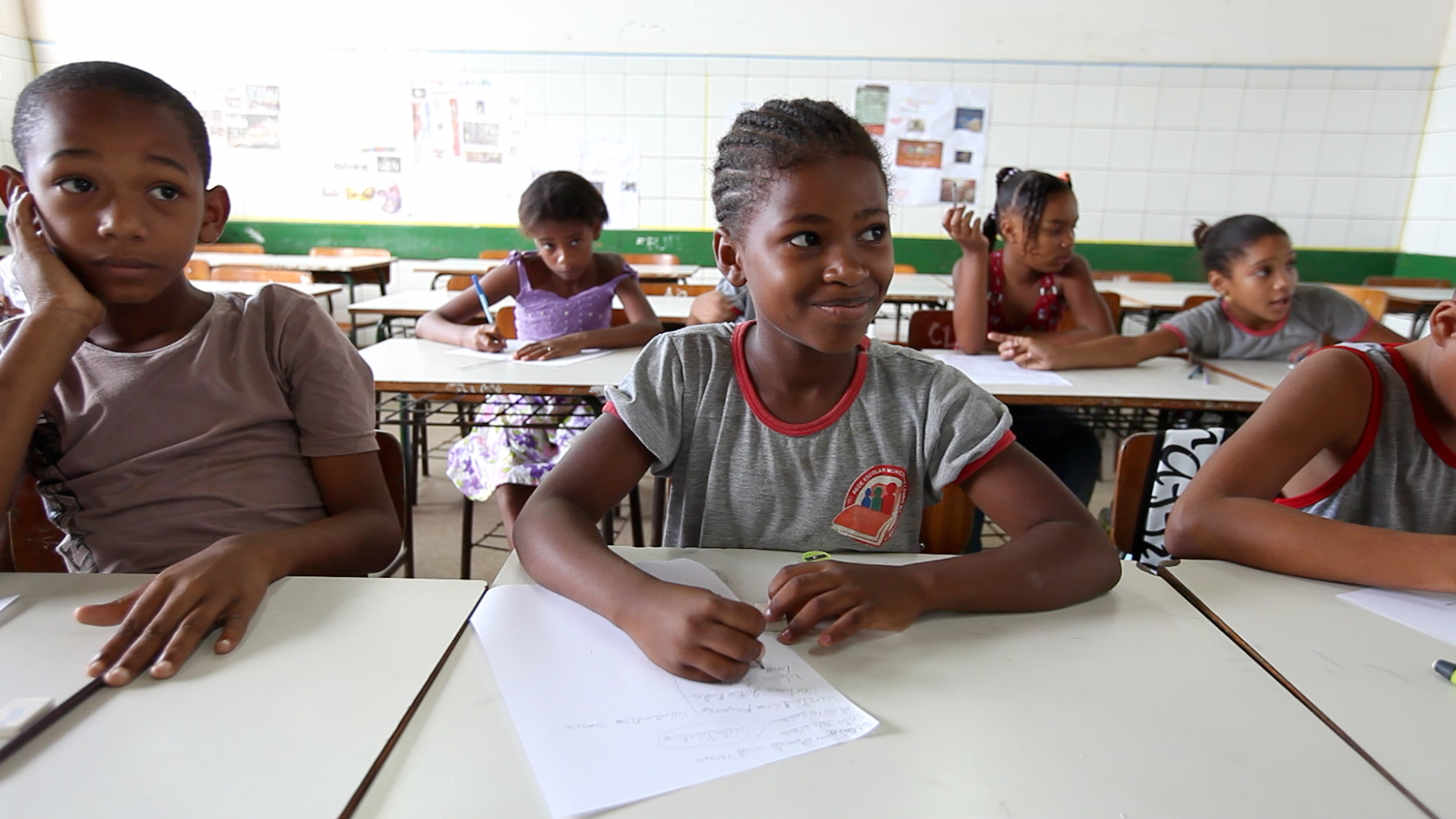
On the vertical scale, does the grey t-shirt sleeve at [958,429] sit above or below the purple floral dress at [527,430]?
above

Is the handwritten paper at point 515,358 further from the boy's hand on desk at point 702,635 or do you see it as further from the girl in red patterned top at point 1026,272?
the boy's hand on desk at point 702,635

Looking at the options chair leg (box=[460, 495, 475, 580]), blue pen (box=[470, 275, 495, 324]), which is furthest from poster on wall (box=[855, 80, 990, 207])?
chair leg (box=[460, 495, 475, 580])

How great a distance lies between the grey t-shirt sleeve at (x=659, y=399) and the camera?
100cm

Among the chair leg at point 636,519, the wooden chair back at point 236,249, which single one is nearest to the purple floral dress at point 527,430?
the chair leg at point 636,519

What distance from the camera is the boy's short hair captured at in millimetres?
920

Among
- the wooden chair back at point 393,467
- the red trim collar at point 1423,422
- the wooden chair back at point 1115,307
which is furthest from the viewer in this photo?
the wooden chair back at point 1115,307

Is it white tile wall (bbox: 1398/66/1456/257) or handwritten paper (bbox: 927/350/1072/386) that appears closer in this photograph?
handwritten paper (bbox: 927/350/1072/386)

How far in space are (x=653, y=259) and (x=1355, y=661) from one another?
4290 mm

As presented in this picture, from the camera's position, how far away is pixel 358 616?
0.75 meters

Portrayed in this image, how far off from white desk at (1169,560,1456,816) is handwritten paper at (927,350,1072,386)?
1007 mm

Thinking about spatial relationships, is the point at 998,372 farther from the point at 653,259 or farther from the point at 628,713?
the point at 653,259

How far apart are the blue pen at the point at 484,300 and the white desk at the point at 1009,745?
203cm

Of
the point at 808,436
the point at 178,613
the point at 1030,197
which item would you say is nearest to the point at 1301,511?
the point at 808,436

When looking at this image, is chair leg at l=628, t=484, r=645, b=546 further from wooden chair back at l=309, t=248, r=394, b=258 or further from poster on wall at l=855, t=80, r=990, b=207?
poster on wall at l=855, t=80, r=990, b=207
